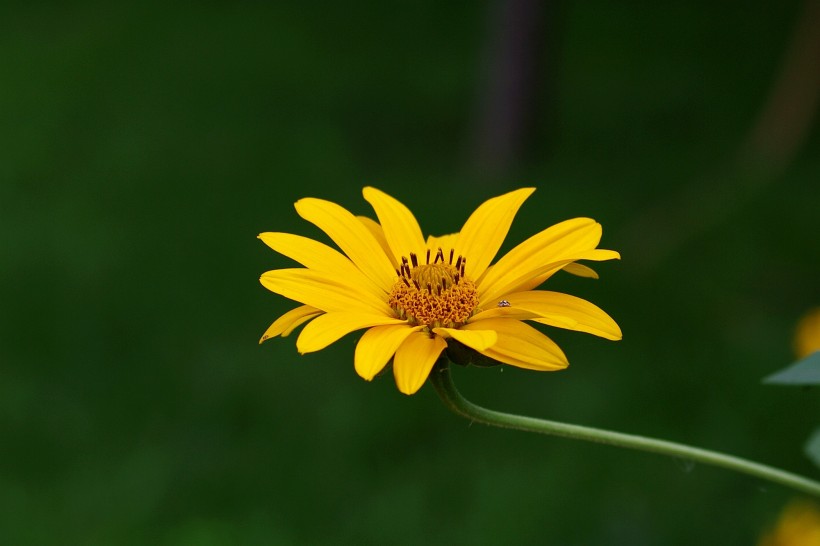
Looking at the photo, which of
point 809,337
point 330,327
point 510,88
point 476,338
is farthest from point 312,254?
point 510,88

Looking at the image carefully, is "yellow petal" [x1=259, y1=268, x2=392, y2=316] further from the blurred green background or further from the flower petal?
the blurred green background

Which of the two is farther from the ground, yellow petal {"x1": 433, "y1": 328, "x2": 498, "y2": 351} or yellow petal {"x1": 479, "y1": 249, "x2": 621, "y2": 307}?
yellow petal {"x1": 479, "y1": 249, "x2": 621, "y2": 307}

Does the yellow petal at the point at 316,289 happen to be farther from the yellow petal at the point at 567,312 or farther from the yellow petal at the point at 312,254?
the yellow petal at the point at 567,312

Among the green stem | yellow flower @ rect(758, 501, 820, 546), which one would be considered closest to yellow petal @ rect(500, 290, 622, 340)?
the green stem

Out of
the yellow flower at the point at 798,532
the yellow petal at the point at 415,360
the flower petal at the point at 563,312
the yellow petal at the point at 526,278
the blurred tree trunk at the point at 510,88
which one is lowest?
the yellow flower at the point at 798,532

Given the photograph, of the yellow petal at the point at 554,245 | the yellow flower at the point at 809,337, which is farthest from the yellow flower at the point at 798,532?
the yellow petal at the point at 554,245

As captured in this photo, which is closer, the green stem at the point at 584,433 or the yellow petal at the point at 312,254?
the green stem at the point at 584,433

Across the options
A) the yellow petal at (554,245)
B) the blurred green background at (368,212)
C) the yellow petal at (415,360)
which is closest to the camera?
the yellow petal at (415,360)
